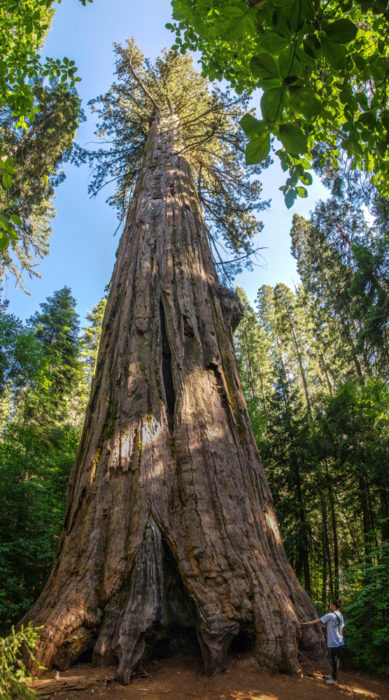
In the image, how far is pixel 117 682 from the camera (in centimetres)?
213

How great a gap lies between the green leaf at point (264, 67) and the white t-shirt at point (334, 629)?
461 centimetres

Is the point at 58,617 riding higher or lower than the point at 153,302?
lower

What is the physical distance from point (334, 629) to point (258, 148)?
4.75 meters

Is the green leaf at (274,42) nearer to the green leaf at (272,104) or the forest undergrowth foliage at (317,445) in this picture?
the green leaf at (272,104)

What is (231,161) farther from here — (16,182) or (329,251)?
(329,251)

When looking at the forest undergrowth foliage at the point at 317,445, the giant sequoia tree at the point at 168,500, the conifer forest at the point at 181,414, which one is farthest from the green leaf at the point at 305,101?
the forest undergrowth foliage at the point at 317,445

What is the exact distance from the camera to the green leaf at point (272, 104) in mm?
1074

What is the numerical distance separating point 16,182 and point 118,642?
13582 millimetres

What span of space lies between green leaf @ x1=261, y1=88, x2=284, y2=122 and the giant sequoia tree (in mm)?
2527

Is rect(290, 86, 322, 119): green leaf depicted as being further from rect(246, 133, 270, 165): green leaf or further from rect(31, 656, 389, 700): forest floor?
rect(31, 656, 389, 700): forest floor

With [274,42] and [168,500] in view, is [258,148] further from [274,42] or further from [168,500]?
[168,500]

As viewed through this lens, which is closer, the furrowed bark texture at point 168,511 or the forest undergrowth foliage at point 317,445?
the furrowed bark texture at point 168,511

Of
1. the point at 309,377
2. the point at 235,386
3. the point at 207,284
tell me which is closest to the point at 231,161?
the point at 207,284

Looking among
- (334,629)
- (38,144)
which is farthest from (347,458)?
(38,144)
